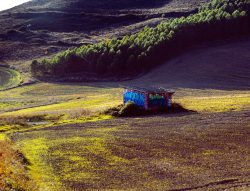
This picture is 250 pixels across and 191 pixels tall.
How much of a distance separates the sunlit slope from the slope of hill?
5176 centimetres

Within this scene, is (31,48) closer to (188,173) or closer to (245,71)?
(245,71)

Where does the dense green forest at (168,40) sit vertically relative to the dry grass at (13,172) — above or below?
above

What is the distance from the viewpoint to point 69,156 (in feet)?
143

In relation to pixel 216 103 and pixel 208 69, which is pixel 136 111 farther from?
pixel 208 69

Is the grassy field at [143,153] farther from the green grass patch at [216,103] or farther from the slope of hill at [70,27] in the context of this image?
the slope of hill at [70,27]

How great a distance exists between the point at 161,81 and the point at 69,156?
6485 cm

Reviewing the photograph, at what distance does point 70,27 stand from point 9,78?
58.7 meters

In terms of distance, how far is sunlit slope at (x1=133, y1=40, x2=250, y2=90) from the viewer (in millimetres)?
97812

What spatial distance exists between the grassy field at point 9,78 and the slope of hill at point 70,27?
6.28m

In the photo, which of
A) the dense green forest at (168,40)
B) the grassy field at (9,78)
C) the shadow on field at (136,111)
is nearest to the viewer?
the shadow on field at (136,111)

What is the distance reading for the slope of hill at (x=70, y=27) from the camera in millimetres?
162750

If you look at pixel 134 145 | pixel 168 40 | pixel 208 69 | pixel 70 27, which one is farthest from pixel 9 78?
pixel 134 145

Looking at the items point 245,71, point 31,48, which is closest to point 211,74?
point 245,71

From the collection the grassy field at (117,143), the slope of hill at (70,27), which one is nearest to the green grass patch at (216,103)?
the grassy field at (117,143)
